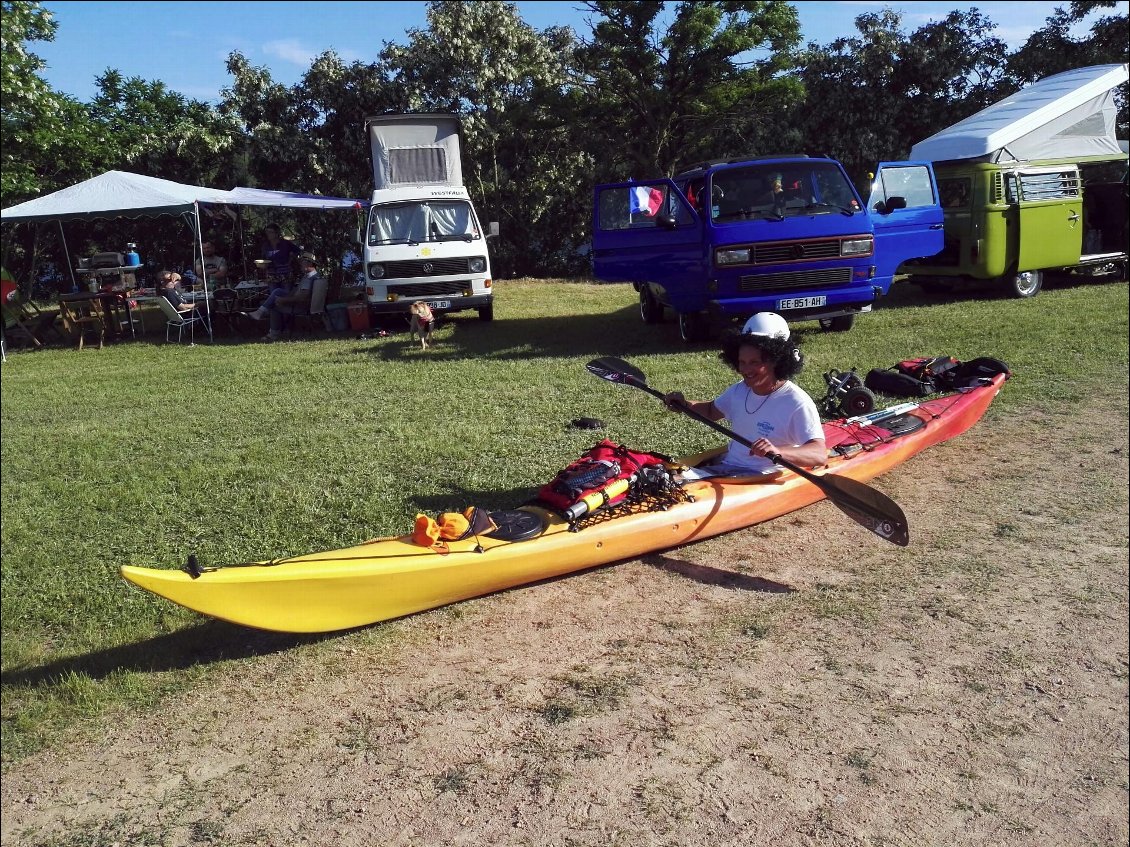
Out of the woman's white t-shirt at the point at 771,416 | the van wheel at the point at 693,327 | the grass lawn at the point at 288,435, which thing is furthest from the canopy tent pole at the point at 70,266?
the woman's white t-shirt at the point at 771,416

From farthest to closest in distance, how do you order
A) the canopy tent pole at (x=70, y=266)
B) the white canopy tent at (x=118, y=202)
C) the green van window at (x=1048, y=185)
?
the canopy tent pole at (x=70, y=266)
the white canopy tent at (x=118, y=202)
the green van window at (x=1048, y=185)

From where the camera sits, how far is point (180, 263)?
19.0 meters

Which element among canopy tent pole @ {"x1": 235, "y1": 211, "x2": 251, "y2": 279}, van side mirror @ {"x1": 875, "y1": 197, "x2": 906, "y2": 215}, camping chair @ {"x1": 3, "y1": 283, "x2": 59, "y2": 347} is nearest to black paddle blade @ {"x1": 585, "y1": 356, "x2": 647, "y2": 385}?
van side mirror @ {"x1": 875, "y1": 197, "x2": 906, "y2": 215}

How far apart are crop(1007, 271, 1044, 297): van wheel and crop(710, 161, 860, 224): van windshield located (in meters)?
4.03

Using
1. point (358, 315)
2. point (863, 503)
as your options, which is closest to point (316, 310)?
point (358, 315)

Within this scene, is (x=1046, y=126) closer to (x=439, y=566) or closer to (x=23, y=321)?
(x=439, y=566)

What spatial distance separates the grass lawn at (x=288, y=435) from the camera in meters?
4.61

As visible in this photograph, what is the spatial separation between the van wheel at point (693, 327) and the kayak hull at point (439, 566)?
520cm

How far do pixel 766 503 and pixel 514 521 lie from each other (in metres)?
1.59

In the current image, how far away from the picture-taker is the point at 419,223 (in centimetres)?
1396

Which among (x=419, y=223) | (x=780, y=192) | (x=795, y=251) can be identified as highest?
(x=419, y=223)

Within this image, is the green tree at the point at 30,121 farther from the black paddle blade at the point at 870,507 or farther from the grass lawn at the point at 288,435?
the black paddle blade at the point at 870,507

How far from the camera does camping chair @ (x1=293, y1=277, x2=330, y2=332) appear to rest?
1480cm

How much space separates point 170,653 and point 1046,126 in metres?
13.5
